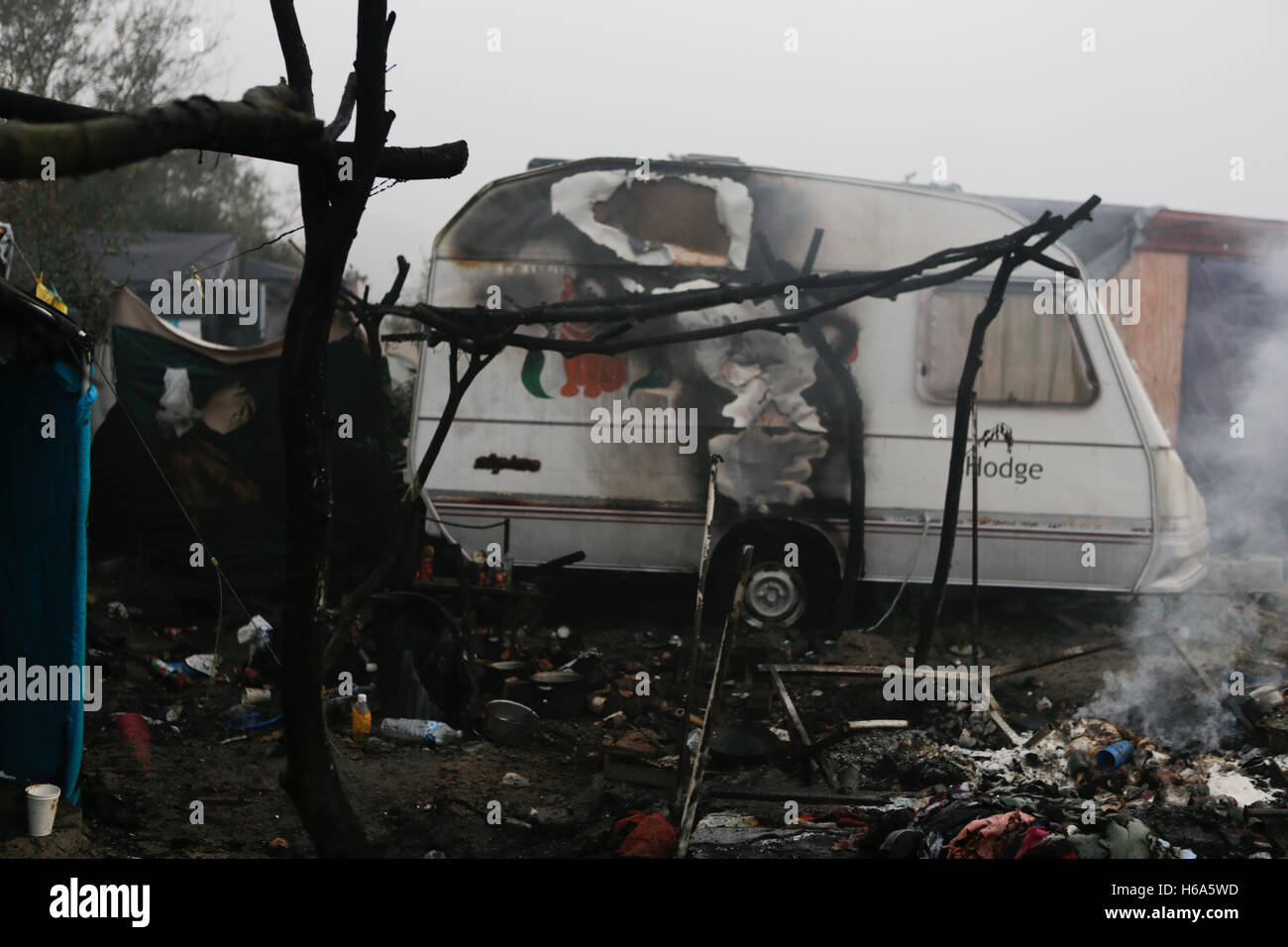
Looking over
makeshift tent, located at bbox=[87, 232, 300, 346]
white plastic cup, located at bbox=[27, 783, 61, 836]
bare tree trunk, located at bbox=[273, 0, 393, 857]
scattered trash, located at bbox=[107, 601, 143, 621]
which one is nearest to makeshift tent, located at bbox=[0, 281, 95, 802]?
white plastic cup, located at bbox=[27, 783, 61, 836]

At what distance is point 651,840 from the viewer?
4531 millimetres

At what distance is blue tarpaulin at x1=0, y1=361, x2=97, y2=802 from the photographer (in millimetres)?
4520

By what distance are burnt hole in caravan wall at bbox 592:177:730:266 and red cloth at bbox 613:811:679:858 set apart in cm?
510

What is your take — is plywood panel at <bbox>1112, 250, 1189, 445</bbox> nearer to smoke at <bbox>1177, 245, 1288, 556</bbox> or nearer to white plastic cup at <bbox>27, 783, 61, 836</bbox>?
smoke at <bbox>1177, 245, 1288, 556</bbox>

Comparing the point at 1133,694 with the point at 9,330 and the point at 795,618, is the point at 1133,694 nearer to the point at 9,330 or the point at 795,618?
the point at 795,618

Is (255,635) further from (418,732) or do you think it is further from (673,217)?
(673,217)

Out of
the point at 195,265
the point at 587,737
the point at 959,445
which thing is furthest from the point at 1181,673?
the point at 195,265

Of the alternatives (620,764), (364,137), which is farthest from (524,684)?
(364,137)

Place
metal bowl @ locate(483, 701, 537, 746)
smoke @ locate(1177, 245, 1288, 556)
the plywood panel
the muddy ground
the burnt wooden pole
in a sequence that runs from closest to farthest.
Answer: the muddy ground
the burnt wooden pole
metal bowl @ locate(483, 701, 537, 746)
smoke @ locate(1177, 245, 1288, 556)
the plywood panel

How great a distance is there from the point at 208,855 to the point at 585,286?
17.4ft

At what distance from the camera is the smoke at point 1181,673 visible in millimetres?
6332

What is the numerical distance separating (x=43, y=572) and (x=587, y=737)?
3448 millimetres
